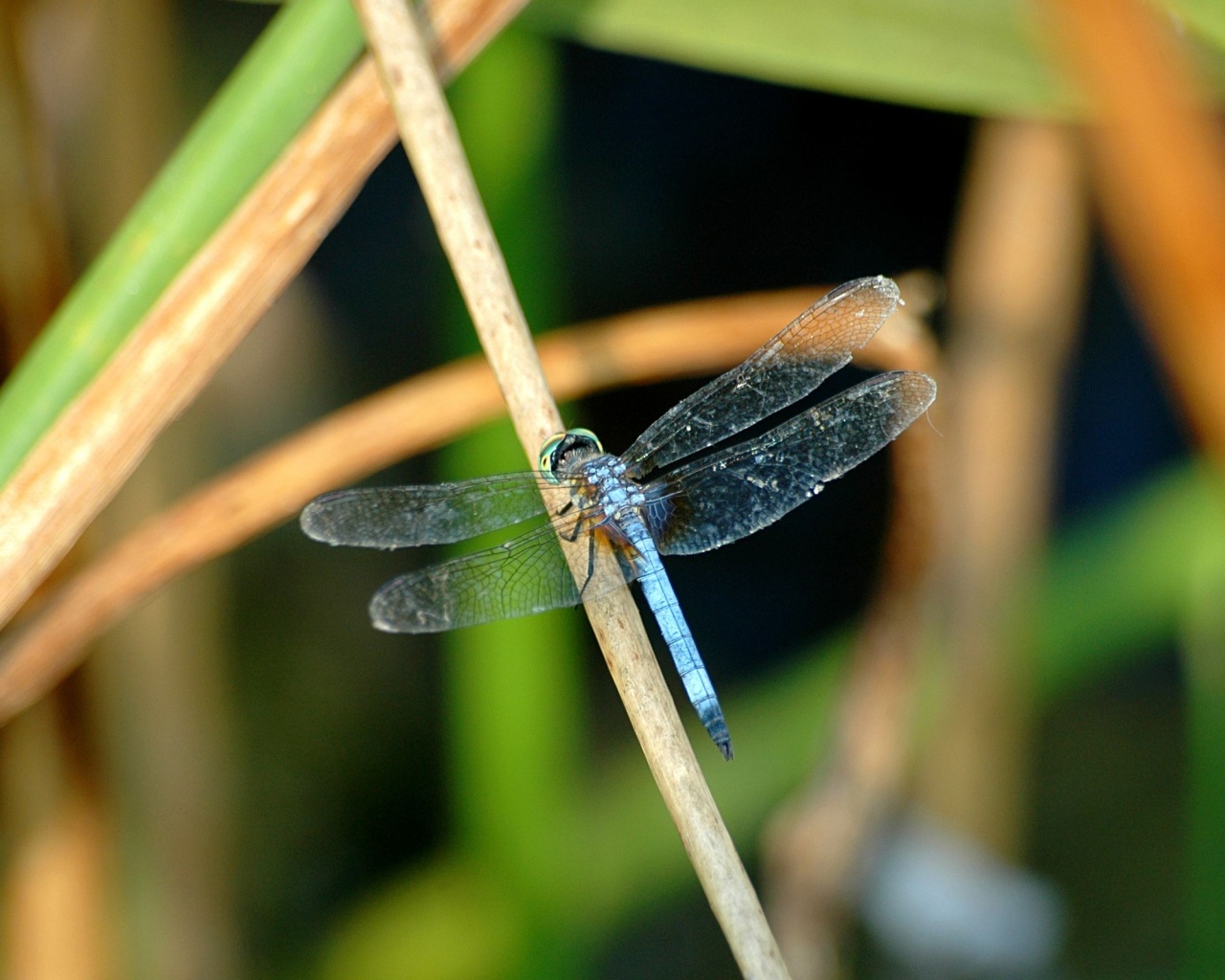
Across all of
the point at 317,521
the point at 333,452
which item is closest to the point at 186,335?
the point at 333,452

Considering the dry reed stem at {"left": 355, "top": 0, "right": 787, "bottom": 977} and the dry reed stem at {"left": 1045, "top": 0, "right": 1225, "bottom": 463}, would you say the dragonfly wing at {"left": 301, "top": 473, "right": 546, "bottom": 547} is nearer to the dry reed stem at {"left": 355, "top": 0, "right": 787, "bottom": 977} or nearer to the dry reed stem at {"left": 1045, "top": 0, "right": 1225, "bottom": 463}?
the dry reed stem at {"left": 355, "top": 0, "right": 787, "bottom": 977}

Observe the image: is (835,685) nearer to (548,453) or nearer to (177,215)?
(548,453)

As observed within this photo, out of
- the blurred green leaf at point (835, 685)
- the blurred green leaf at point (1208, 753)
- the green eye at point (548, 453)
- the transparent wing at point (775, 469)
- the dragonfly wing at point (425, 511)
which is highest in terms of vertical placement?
the dragonfly wing at point (425, 511)

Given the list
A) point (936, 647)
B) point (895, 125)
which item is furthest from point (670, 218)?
point (936, 647)

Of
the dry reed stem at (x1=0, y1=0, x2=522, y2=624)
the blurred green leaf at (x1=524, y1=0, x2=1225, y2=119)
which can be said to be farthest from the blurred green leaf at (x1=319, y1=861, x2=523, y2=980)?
the blurred green leaf at (x1=524, y1=0, x2=1225, y2=119)

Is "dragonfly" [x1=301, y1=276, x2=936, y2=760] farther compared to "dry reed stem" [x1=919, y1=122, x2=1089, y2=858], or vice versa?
"dry reed stem" [x1=919, y1=122, x2=1089, y2=858]

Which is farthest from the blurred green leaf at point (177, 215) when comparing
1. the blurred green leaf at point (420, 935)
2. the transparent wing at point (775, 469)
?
the blurred green leaf at point (420, 935)

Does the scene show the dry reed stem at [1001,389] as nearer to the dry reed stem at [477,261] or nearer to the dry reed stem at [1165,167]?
the dry reed stem at [477,261]
